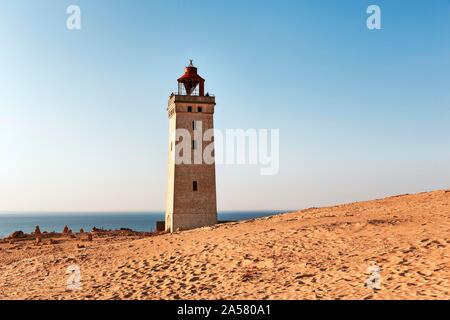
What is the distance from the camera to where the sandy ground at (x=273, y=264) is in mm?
11211

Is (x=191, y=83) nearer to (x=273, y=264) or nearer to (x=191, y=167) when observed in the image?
(x=191, y=167)

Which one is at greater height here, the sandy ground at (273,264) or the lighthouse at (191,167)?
the lighthouse at (191,167)

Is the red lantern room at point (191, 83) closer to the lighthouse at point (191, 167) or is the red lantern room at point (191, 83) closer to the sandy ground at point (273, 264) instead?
the lighthouse at point (191, 167)

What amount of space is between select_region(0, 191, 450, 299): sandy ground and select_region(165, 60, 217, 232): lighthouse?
12.3 metres

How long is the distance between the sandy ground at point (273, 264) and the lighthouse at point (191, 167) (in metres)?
12.3

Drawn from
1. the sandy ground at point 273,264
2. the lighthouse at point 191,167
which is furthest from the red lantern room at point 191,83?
the sandy ground at point 273,264

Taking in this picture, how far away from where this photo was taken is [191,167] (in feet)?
111

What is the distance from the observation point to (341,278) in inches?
460

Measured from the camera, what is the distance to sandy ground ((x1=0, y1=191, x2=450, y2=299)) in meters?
11.2

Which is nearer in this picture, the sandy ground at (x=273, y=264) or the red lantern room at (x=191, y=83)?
the sandy ground at (x=273, y=264)

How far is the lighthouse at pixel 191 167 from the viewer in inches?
1315

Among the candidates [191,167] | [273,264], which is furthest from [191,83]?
[273,264]

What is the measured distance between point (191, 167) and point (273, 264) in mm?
20628

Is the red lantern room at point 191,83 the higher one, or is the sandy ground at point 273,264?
the red lantern room at point 191,83
